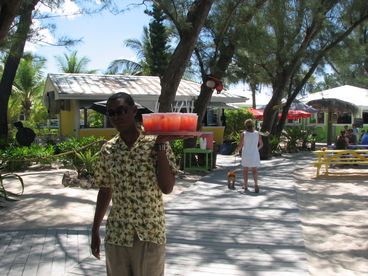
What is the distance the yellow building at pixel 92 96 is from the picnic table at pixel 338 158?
7003mm

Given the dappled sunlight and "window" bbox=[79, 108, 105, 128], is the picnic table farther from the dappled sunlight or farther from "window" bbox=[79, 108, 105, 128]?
"window" bbox=[79, 108, 105, 128]

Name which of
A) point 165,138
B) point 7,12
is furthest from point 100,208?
point 7,12

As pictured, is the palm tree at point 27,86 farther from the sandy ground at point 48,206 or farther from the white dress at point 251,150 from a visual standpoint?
the white dress at point 251,150

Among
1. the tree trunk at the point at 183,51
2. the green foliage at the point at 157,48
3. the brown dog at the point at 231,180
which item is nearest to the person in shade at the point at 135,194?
the brown dog at the point at 231,180

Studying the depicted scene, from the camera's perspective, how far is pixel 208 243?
20.0 ft

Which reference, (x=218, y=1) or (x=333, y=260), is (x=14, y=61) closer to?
(x=218, y=1)

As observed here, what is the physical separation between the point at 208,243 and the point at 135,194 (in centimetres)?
328

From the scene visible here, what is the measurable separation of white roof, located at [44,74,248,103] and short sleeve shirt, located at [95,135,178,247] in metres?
16.3

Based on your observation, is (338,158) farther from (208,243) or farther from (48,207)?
(208,243)

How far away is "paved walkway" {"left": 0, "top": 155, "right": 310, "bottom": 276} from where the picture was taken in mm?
5109

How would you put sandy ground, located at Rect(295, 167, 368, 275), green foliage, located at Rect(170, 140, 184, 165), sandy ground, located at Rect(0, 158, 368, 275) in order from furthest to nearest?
green foliage, located at Rect(170, 140, 184, 165) → sandy ground, located at Rect(0, 158, 368, 275) → sandy ground, located at Rect(295, 167, 368, 275)

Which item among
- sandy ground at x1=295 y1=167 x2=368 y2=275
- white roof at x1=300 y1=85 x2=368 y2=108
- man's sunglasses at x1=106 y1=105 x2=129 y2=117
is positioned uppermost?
white roof at x1=300 y1=85 x2=368 y2=108

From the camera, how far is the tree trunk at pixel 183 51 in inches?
507

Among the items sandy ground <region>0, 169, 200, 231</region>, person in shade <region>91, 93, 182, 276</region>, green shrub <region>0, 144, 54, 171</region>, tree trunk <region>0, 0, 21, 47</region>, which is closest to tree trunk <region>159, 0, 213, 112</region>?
sandy ground <region>0, 169, 200, 231</region>
